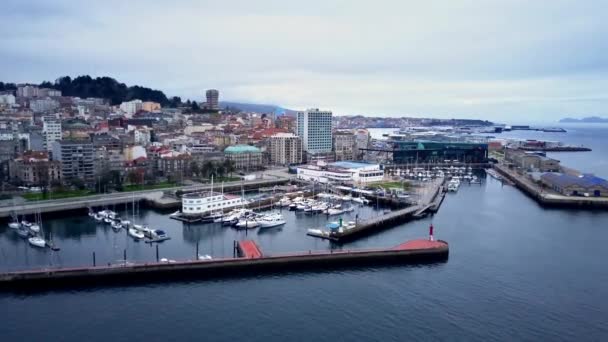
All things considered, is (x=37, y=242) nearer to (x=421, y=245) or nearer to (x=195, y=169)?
(x=421, y=245)

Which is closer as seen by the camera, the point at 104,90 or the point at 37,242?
the point at 37,242

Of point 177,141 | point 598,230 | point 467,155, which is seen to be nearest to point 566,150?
point 467,155

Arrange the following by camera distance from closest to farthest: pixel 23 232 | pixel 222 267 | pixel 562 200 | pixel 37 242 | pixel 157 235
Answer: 1. pixel 222 267
2. pixel 37 242
3. pixel 157 235
4. pixel 23 232
5. pixel 562 200

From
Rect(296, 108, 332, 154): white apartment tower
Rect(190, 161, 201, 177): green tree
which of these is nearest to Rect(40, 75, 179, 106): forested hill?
Rect(296, 108, 332, 154): white apartment tower

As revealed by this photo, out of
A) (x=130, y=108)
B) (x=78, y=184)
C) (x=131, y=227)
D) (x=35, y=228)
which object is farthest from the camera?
(x=130, y=108)

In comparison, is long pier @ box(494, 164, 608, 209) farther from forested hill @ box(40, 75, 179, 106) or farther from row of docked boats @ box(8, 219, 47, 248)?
forested hill @ box(40, 75, 179, 106)

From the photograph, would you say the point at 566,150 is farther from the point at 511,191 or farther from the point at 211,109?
the point at 211,109

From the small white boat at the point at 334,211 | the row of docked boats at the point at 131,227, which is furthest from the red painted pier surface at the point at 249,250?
the small white boat at the point at 334,211

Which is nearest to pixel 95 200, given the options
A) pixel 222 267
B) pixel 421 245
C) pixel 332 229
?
pixel 222 267
